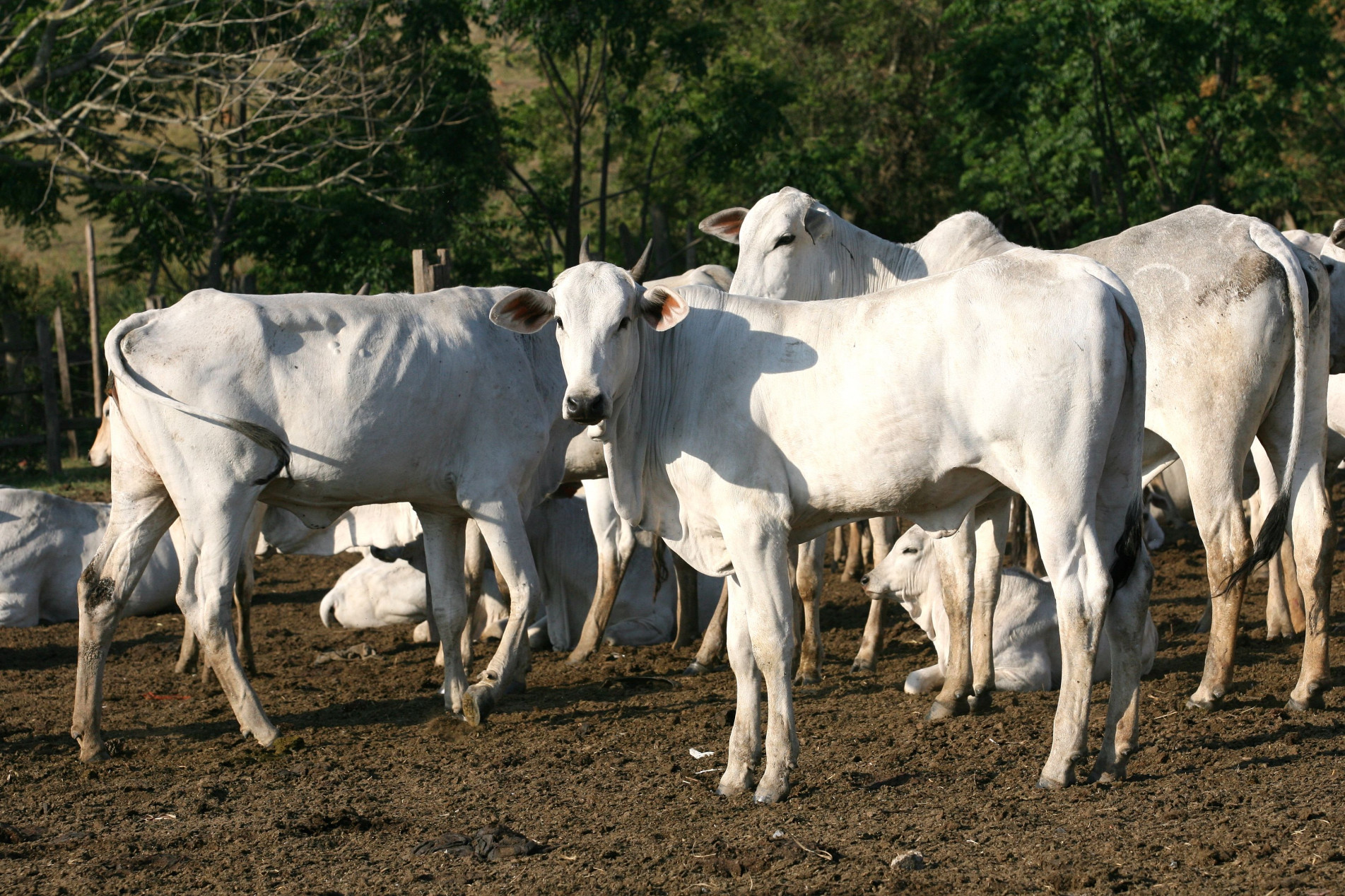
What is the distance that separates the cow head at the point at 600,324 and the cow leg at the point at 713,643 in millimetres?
2851

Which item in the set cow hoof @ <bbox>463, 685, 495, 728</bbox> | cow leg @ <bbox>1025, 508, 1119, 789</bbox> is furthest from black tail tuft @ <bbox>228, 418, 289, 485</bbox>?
cow leg @ <bbox>1025, 508, 1119, 789</bbox>

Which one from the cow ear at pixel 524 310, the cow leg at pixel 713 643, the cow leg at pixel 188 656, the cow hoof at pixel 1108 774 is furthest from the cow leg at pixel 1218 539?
the cow leg at pixel 188 656

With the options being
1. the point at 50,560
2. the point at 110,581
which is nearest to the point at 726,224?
the point at 110,581

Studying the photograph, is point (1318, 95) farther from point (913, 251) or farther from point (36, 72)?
point (36, 72)

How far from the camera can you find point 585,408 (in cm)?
480

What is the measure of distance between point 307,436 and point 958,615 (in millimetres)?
3034

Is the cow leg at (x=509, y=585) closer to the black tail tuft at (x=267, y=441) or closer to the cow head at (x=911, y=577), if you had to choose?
the black tail tuft at (x=267, y=441)

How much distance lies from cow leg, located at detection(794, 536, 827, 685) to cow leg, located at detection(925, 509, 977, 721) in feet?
3.30

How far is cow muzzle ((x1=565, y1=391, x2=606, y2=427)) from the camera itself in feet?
15.7

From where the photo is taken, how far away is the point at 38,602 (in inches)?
378

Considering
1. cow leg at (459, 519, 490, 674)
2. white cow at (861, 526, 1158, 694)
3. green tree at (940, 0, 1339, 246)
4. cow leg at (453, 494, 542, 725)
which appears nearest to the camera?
cow leg at (453, 494, 542, 725)

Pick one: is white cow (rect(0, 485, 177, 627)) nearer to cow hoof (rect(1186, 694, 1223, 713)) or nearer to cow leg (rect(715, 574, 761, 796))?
cow leg (rect(715, 574, 761, 796))

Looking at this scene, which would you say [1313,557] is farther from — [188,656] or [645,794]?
[188,656]

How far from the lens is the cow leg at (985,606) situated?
6309 millimetres
